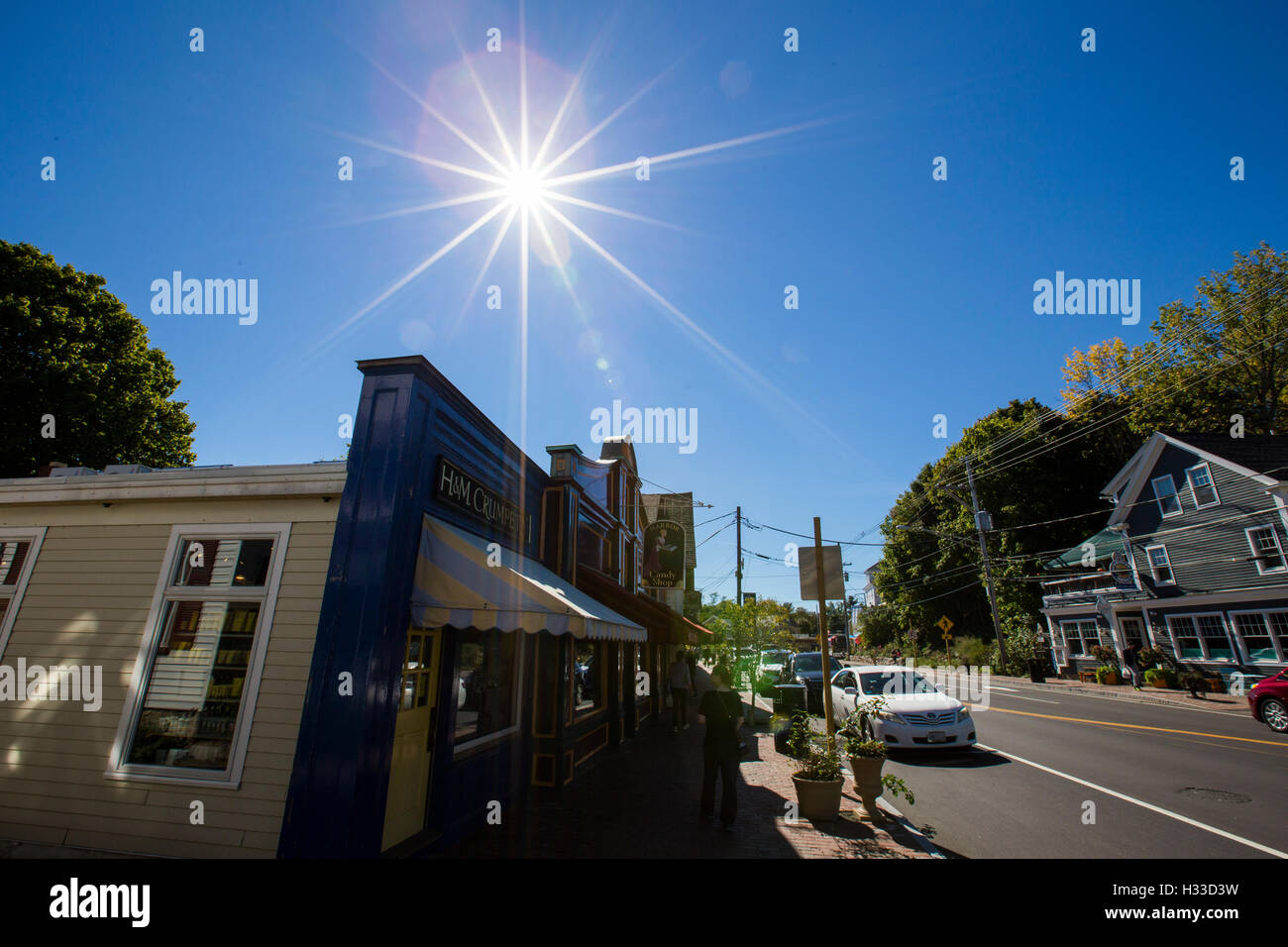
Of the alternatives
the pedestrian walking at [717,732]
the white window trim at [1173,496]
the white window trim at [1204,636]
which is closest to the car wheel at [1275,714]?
the white window trim at [1204,636]

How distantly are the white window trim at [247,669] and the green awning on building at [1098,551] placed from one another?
117 feet

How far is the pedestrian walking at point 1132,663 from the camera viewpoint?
22719 mm

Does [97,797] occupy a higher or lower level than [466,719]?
lower

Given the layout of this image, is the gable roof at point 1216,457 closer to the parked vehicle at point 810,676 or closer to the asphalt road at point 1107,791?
the asphalt road at point 1107,791

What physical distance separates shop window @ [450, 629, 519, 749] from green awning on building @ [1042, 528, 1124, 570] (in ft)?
107

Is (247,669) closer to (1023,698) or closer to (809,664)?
(809,664)

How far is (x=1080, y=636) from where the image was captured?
29.5 meters

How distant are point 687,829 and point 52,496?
875cm

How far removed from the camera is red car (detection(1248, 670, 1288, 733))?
39.5ft

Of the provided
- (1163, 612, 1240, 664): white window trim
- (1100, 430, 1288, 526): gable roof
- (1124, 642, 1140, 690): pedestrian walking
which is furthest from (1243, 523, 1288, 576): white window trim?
(1124, 642, 1140, 690): pedestrian walking
